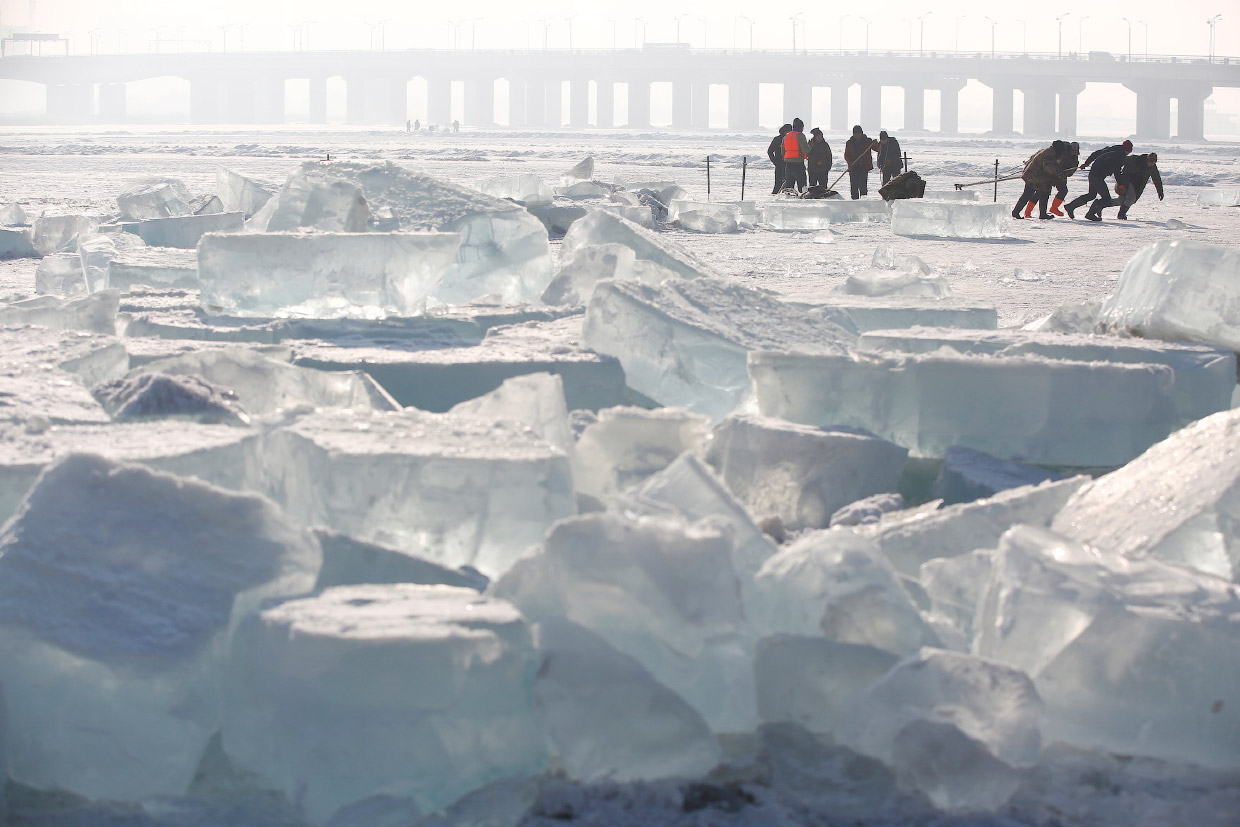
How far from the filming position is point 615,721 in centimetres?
125

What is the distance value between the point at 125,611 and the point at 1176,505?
1.43m

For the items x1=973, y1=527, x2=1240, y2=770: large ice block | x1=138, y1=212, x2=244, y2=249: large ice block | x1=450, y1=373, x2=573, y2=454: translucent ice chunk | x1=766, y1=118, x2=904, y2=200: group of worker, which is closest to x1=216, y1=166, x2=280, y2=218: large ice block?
x1=138, y1=212, x2=244, y2=249: large ice block

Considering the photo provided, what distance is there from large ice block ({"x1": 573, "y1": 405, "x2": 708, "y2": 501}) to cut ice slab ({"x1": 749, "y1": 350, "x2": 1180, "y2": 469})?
1.79 feet

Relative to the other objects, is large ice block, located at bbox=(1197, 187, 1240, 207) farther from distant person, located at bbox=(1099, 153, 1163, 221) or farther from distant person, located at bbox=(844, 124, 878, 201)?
distant person, located at bbox=(844, 124, 878, 201)

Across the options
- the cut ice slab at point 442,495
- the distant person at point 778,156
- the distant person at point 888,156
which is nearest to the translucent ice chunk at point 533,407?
the cut ice slab at point 442,495

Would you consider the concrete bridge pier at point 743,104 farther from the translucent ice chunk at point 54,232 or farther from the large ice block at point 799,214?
the translucent ice chunk at point 54,232

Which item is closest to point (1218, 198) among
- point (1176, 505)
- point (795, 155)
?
point (795, 155)

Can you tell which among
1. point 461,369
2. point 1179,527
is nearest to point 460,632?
point 1179,527

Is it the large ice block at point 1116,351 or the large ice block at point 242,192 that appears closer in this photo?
the large ice block at point 1116,351

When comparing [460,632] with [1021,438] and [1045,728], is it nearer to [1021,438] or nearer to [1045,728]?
[1045,728]

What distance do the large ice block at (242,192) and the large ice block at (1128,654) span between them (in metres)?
6.76

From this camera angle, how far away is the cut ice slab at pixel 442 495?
1650 millimetres

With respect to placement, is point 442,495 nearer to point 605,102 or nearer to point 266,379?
point 266,379

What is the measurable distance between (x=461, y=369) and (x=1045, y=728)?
1.62m
